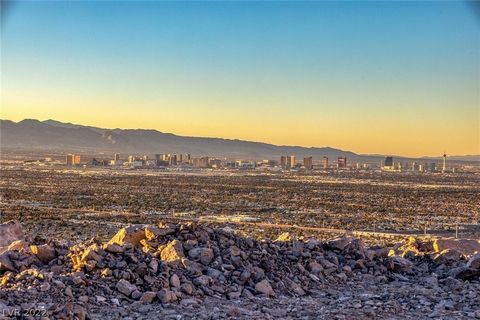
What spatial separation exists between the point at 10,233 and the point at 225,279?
527 cm

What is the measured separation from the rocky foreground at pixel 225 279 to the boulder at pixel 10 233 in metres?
1.90

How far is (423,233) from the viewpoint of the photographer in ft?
82.0

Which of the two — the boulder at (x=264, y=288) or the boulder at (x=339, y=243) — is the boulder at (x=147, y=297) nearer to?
the boulder at (x=264, y=288)

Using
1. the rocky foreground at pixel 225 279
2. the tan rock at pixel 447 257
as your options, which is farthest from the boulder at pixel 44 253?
the tan rock at pixel 447 257

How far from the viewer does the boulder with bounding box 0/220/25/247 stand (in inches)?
474

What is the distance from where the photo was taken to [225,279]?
906 centimetres

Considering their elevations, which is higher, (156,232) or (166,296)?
(156,232)

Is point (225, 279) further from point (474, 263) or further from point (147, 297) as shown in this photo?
point (474, 263)

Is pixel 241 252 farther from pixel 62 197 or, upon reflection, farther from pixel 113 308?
pixel 62 197

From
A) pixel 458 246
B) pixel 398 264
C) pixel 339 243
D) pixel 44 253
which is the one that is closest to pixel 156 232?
pixel 44 253

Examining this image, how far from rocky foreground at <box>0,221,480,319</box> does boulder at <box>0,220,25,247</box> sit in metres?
1.90

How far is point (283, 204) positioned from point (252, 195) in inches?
325

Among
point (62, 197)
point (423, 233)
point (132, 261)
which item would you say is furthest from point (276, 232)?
point (62, 197)

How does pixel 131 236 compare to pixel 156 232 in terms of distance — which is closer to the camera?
pixel 156 232
